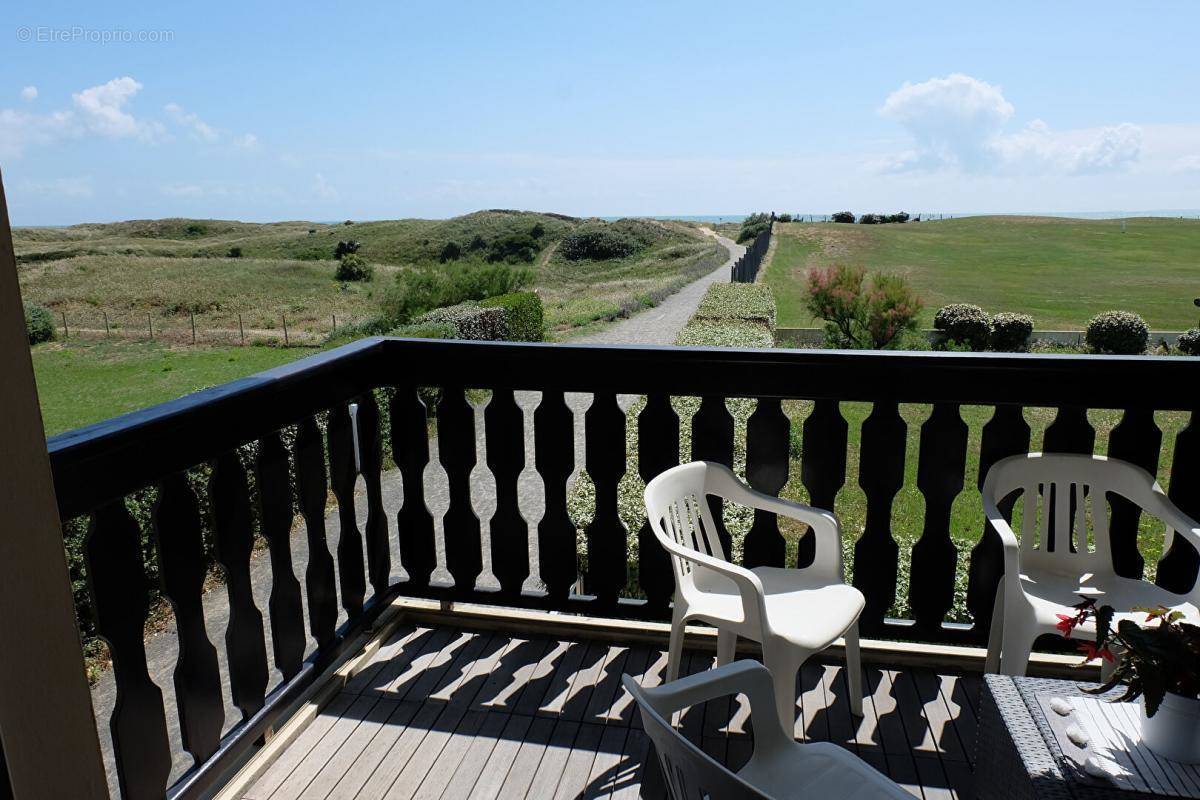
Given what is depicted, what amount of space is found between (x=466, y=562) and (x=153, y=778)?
1189mm

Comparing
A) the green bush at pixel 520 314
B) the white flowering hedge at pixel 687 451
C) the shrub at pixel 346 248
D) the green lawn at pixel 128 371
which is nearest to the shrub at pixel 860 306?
the white flowering hedge at pixel 687 451

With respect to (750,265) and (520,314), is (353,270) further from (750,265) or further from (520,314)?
(520,314)

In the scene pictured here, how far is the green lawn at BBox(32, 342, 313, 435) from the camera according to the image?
23.7 meters

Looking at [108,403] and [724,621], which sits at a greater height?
[724,621]

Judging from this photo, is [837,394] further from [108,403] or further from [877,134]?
[877,134]

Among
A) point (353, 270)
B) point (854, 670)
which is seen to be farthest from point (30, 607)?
point (353, 270)

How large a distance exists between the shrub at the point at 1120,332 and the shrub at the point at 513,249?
2999 centimetres

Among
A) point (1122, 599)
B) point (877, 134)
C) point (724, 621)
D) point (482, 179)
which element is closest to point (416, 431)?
point (724, 621)

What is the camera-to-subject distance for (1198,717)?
129cm

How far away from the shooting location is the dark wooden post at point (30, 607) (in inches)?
29.9

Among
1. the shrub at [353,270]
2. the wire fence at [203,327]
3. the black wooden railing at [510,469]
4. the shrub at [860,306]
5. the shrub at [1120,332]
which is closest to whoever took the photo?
the black wooden railing at [510,469]

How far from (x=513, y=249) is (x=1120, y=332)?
31763mm

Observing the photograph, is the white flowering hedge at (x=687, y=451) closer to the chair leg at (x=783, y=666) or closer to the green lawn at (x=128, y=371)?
the chair leg at (x=783, y=666)

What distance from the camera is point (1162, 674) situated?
1.26m
